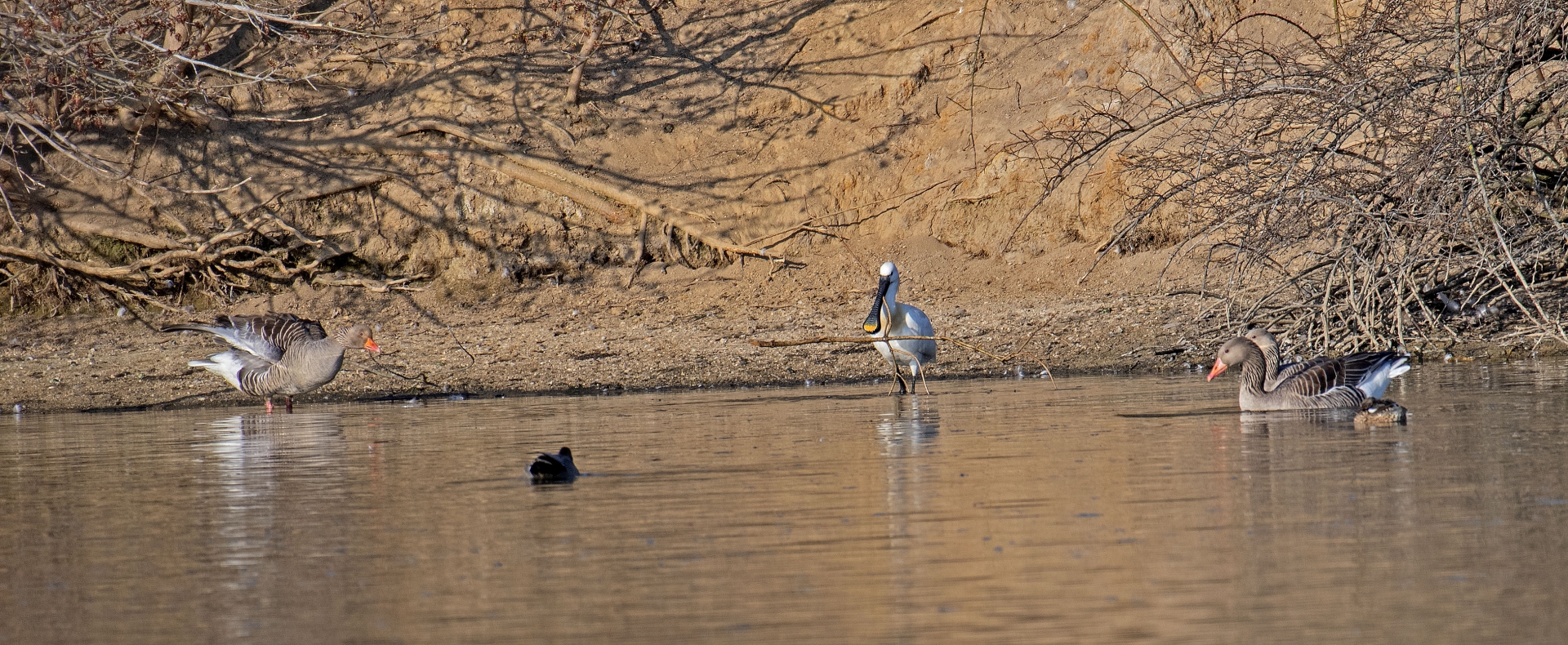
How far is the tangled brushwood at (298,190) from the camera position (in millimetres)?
19562

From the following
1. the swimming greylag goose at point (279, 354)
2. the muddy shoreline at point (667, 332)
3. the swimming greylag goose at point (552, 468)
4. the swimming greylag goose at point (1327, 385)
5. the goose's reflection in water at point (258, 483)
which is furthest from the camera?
the muddy shoreline at point (667, 332)

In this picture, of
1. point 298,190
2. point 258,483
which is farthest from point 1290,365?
point 298,190

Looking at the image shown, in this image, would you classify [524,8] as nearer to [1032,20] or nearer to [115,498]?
[1032,20]

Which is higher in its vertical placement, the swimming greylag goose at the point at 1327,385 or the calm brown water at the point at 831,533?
the swimming greylag goose at the point at 1327,385

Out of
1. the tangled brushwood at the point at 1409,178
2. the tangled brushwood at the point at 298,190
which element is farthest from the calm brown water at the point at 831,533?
the tangled brushwood at the point at 298,190

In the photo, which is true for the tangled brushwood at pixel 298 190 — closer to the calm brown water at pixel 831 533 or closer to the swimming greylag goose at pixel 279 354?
the swimming greylag goose at pixel 279 354

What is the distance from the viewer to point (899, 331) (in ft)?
45.4

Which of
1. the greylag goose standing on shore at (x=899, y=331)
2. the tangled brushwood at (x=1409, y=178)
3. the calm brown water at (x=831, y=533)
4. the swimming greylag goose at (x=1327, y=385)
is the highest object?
the tangled brushwood at (x=1409, y=178)

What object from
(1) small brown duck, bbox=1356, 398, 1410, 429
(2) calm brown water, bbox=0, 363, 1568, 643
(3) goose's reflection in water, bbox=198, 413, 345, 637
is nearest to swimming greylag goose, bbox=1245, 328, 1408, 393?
(2) calm brown water, bbox=0, 363, 1568, 643

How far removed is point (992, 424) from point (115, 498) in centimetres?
504

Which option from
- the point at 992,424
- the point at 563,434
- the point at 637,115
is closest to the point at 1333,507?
the point at 992,424

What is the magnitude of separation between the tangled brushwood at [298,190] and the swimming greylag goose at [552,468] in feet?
41.2

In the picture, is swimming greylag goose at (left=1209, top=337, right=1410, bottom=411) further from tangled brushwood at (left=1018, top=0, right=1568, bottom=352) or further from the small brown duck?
tangled brushwood at (left=1018, top=0, right=1568, bottom=352)

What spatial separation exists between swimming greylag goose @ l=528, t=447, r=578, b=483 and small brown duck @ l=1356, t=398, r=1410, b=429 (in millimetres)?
4489
